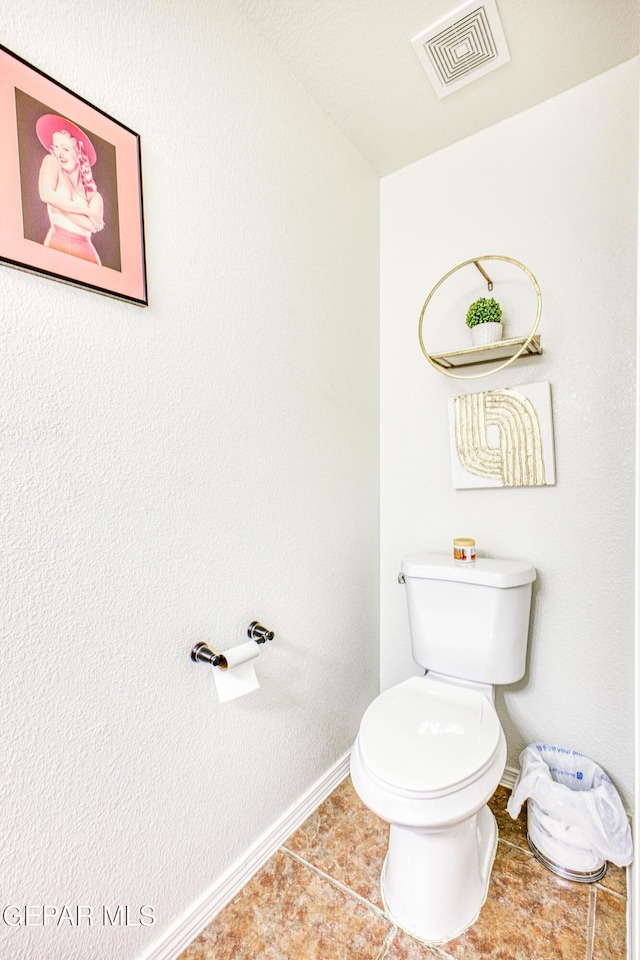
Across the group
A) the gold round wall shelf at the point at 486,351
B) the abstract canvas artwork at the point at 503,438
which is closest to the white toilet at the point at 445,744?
the abstract canvas artwork at the point at 503,438

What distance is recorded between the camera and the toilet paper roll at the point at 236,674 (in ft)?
3.48

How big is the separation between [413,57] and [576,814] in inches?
88.8

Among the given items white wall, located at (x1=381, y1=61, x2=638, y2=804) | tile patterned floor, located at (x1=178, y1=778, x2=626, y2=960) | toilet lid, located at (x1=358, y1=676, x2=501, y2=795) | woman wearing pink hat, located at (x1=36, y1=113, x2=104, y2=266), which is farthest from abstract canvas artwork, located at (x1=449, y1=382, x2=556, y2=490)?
woman wearing pink hat, located at (x1=36, y1=113, x2=104, y2=266)

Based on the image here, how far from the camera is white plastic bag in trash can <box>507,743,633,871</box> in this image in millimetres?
1189

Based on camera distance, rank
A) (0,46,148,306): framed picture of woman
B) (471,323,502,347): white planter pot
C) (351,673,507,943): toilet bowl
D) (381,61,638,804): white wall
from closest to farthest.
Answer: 1. (0,46,148,306): framed picture of woman
2. (351,673,507,943): toilet bowl
3. (381,61,638,804): white wall
4. (471,323,502,347): white planter pot

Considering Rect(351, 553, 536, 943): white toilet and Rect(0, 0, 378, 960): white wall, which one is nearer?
Rect(0, 0, 378, 960): white wall

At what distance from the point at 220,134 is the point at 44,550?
1105 millimetres

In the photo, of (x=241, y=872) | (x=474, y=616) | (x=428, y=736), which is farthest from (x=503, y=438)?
(x=241, y=872)

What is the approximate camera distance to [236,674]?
3.58ft

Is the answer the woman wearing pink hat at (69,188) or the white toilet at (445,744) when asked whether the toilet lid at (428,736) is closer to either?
the white toilet at (445,744)

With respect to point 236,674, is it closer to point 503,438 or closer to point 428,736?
point 428,736

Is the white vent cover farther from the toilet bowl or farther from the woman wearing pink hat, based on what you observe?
the toilet bowl

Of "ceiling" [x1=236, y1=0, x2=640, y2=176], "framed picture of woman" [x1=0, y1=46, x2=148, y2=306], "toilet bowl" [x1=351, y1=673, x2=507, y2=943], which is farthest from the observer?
"ceiling" [x1=236, y1=0, x2=640, y2=176]

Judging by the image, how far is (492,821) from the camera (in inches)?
53.1
